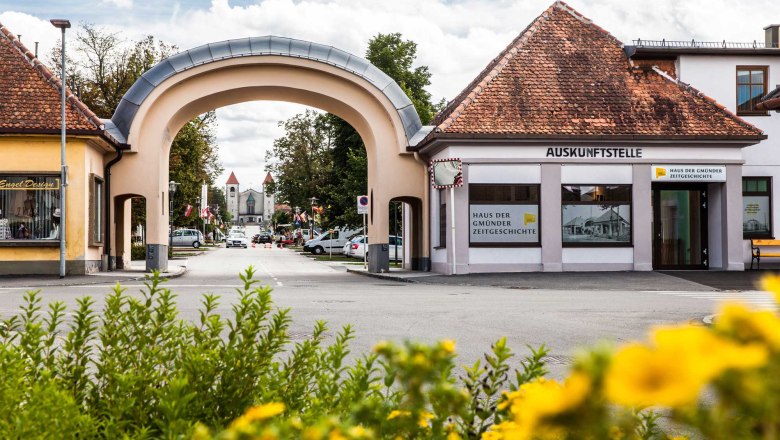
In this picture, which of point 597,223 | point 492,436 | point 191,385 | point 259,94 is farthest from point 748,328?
point 259,94

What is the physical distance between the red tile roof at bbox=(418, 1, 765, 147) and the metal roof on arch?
3543 millimetres

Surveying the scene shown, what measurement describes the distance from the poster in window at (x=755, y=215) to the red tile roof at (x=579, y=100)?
9.19ft

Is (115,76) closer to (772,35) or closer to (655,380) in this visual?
(772,35)

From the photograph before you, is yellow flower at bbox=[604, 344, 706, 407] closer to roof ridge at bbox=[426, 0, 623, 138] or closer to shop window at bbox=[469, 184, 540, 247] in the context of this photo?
shop window at bbox=[469, 184, 540, 247]

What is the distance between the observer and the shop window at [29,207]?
2478cm

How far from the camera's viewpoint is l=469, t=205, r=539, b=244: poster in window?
25859 millimetres

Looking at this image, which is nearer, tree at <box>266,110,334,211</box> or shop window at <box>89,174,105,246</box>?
shop window at <box>89,174,105,246</box>

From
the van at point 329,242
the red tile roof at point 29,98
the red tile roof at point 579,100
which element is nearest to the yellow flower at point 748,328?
the red tile roof at point 579,100

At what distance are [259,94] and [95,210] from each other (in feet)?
23.4

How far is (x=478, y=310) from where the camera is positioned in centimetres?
1469

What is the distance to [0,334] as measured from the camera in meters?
4.42

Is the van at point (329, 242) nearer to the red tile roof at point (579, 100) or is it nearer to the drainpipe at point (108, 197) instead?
the drainpipe at point (108, 197)

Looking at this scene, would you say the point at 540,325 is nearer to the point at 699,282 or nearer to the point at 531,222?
the point at 699,282

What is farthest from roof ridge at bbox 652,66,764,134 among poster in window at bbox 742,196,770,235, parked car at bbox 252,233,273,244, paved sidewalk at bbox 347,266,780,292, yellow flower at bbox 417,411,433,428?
parked car at bbox 252,233,273,244
